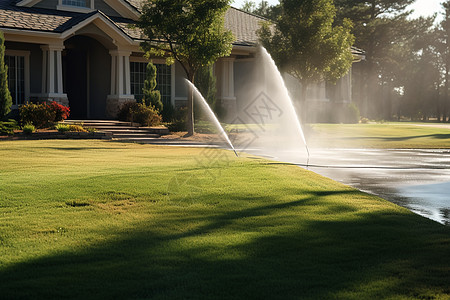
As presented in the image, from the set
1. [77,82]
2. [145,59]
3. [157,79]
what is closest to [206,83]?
[157,79]

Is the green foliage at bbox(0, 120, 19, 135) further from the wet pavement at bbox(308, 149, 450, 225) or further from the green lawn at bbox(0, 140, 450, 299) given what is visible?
the wet pavement at bbox(308, 149, 450, 225)

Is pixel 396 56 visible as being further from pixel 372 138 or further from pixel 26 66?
pixel 26 66

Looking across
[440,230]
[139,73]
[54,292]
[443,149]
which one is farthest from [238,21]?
[54,292]

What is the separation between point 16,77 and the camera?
2492 centimetres

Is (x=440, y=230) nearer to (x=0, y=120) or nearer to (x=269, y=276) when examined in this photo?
(x=269, y=276)

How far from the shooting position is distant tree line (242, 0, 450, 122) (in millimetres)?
61125

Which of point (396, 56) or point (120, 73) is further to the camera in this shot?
point (396, 56)

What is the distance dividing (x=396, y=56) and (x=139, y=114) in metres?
58.6

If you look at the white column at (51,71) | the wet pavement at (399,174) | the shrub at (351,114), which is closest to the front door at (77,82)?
the white column at (51,71)

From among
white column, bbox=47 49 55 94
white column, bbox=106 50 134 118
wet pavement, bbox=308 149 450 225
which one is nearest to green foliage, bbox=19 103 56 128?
white column, bbox=47 49 55 94

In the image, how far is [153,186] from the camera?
32.9ft

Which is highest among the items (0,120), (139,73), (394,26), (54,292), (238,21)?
(394,26)

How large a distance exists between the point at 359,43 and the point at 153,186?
5485 cm

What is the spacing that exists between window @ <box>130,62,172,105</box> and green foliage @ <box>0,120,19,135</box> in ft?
25.6
